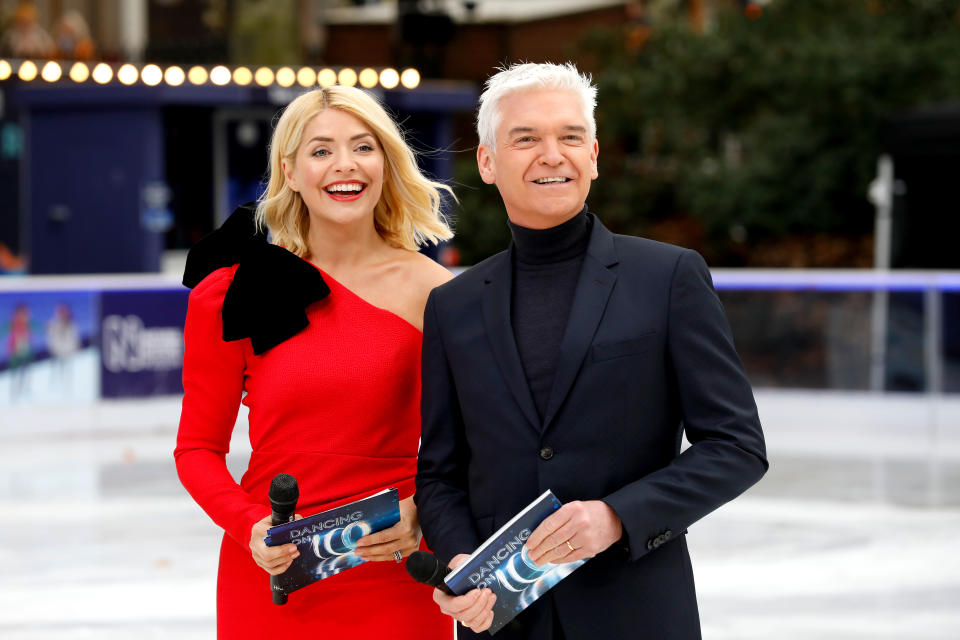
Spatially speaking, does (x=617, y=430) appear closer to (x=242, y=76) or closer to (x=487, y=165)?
(x=487, y=165)

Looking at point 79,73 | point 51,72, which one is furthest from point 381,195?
point 79,73

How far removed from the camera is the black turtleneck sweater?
7.03 ft

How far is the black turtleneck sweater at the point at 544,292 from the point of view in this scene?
2143 millimetres

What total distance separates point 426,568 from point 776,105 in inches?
694

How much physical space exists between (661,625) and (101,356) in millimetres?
8236

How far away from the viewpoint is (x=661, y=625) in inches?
84.0

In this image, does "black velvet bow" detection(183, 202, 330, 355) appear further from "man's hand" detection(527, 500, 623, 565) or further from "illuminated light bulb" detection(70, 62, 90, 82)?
"illuminated light bulb" detection(70, 62, 90, 82)

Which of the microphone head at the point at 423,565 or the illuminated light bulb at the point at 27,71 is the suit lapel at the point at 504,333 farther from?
the illuminated light bulb at the point at 27,71

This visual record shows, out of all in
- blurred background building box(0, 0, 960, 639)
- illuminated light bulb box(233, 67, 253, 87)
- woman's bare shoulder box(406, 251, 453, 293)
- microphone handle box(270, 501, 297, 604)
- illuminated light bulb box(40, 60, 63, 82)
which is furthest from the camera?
illuminated light bulb box(233, 67, 253, 87)

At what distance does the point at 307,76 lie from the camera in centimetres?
1103

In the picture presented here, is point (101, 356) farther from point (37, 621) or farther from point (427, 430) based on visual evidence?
point (427, 430)

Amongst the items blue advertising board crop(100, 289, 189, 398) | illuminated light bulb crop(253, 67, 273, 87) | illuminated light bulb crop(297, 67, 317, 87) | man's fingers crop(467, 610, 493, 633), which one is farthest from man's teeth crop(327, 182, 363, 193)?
illuminated light bulb crop(253, 67, 273, 87)

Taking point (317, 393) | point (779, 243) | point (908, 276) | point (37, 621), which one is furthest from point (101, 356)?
point (779, 243)

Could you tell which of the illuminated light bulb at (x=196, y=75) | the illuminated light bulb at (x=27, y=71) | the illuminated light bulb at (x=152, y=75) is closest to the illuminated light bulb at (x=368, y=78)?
the illuminated light bulb at (x=196, y=75)
